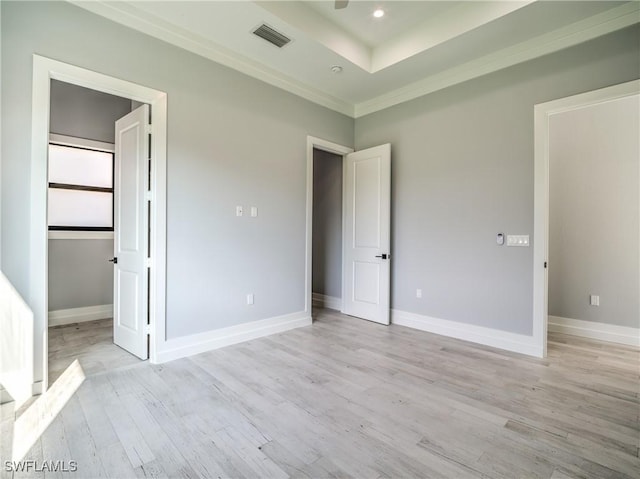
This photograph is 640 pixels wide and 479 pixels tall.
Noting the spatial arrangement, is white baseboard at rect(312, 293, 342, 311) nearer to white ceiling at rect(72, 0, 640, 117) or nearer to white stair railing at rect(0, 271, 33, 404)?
white ceiling at rect(72, 0, 640, 117)

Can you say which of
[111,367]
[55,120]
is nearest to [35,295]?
[111,367]

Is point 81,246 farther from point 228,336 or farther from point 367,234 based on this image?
point 367,234

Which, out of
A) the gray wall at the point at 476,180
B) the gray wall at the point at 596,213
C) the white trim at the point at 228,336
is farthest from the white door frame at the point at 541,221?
the white trim at the point at 228,336

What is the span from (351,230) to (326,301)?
138cm

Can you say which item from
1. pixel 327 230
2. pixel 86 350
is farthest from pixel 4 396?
pixel 327 230

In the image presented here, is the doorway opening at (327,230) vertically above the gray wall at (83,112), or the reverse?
the gray wall at (83,112)

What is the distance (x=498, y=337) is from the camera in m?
3.42

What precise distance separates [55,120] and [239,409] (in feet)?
14.3

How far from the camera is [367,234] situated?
4.50 metres

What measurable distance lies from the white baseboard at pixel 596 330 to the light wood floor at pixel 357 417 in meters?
0.45

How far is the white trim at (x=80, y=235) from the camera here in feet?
13.5

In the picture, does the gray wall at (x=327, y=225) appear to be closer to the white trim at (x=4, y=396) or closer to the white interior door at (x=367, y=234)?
the white interior door at (x=367, y=234)

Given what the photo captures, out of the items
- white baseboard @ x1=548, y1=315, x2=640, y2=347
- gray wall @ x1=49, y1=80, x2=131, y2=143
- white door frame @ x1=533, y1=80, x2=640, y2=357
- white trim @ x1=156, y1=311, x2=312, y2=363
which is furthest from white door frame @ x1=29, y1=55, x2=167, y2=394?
white baseboard @ x1=548, y1=315, x2=640, y2=347

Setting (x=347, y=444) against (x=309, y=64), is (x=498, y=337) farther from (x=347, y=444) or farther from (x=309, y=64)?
(x=309, y=64)
